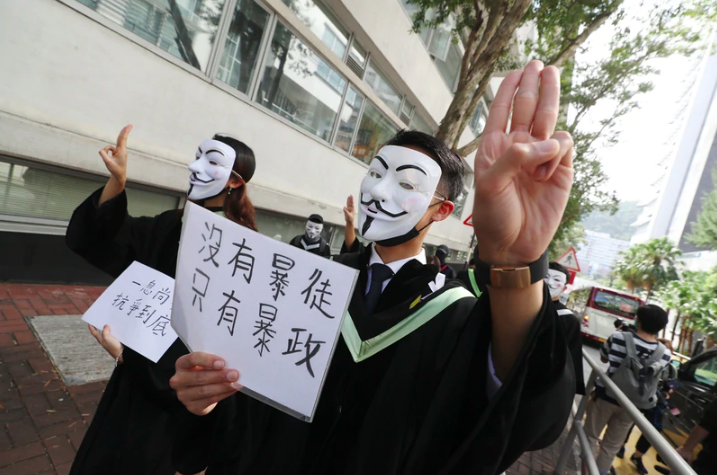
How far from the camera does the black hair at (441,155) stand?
164 cm

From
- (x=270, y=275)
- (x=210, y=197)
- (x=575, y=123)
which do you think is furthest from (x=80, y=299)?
(x=575, y=123)

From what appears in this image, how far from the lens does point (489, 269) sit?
933 mm

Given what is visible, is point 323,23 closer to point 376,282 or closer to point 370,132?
point 370,132

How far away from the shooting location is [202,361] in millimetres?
1001

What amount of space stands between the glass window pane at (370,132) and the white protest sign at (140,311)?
837 centimetres

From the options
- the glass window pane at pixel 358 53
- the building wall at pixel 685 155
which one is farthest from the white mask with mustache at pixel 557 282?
the building wall at pixel 685 155

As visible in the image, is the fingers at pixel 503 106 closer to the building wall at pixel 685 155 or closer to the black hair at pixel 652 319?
the black hair at pixel 652 319

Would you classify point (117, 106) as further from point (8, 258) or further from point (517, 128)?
point (517, 128)

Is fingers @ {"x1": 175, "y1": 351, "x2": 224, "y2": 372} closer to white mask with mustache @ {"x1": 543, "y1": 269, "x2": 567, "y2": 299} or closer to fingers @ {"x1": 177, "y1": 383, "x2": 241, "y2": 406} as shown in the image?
fingers @ {"x1": 177, "y1": 383, "x2": 241, "y2": 406}

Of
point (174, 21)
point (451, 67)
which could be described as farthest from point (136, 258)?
point (451, 67)

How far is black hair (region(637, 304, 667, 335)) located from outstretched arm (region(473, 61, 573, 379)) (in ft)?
12.7

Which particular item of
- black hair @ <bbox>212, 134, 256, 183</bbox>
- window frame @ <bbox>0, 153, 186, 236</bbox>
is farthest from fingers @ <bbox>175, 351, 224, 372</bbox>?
window frame @ <bbox>0, 153, 186, 236</bbox>

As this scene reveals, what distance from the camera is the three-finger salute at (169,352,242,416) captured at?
3.24ft

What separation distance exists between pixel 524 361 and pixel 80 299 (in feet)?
19.0
